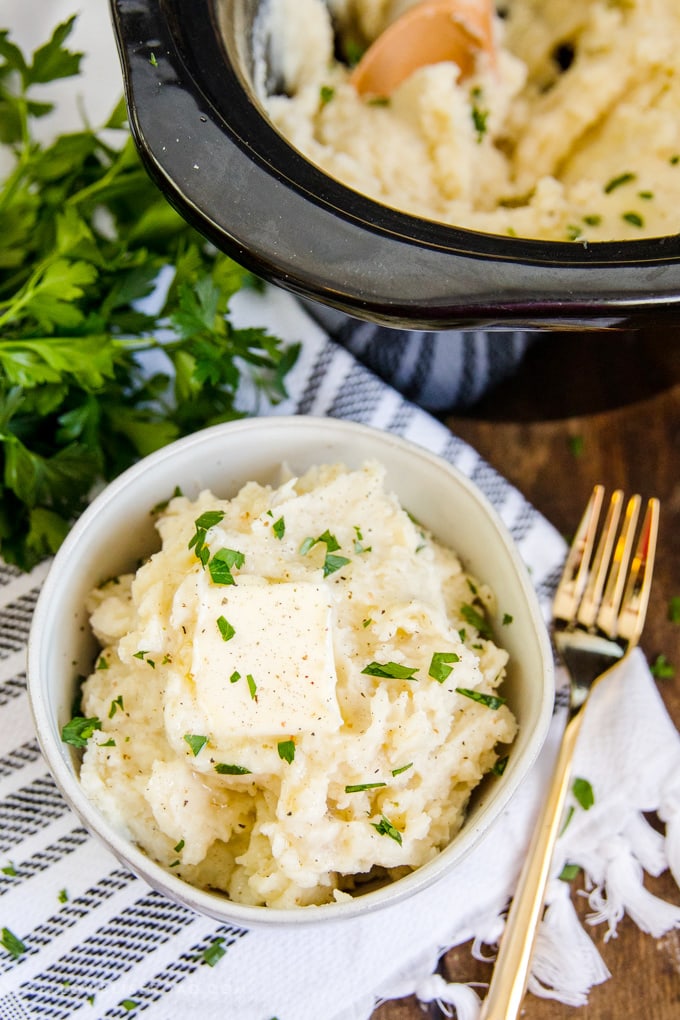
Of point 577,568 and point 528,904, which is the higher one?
point 577,568

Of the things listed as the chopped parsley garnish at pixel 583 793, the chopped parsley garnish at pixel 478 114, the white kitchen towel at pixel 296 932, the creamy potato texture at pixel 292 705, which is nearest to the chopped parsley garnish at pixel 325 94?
the chopped parsley garnish at pixel 478 114

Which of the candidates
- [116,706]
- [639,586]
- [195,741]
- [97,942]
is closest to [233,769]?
[195,741]

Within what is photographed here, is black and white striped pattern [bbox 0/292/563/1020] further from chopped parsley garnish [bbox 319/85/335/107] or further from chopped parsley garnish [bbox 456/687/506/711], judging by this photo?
chopped parsley garnish [bbox 319/85/335/107]

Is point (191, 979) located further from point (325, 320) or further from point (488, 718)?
point (325, 320)

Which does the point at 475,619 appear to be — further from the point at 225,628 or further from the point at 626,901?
the point at 626,901

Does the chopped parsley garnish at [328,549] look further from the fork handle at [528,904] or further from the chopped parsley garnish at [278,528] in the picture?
the fork handle at [528,904]

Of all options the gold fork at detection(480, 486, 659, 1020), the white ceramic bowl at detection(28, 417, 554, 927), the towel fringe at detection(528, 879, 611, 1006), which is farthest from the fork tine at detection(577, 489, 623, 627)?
the towel fringe at detection(528, 879, 611, 1006)

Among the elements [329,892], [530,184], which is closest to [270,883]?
[329,892]
